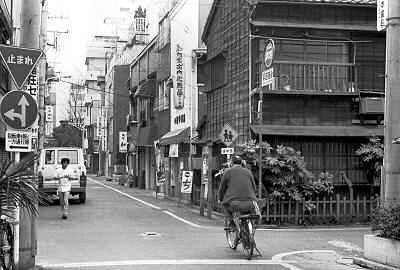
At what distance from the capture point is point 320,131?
1844 centimetres

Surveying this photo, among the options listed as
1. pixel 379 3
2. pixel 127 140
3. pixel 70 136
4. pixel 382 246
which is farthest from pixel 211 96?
pixel 70 136

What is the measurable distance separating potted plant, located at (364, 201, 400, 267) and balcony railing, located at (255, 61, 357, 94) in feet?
28.4

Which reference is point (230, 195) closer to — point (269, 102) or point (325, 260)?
point (325, 260)

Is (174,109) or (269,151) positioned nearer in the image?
(269,151)

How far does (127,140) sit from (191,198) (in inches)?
1101

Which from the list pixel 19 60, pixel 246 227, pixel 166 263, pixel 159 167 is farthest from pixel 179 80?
pixel 19 60

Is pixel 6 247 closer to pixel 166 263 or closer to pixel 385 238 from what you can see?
pixel 166 263

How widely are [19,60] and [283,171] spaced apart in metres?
10.5

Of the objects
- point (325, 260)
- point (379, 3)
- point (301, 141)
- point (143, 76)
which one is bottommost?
point (325, 260)

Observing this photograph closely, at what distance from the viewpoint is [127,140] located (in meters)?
52.4

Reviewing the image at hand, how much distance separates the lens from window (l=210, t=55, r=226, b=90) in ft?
75.0

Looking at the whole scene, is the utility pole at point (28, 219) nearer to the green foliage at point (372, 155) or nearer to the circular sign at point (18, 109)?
the circular sign at point (18, 109)

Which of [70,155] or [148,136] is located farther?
[148,136]

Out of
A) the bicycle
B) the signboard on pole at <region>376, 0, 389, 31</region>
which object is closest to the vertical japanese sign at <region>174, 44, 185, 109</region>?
the signboard on pole at <region>376, 0, 389, 31</region>
